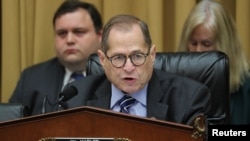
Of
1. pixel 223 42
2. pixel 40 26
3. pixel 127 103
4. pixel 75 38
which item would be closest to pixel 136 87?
pixel 127 103

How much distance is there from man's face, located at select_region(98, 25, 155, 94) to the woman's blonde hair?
772 millimetres

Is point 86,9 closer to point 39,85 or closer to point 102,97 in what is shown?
point 39,85

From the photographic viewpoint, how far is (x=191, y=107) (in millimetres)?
1833

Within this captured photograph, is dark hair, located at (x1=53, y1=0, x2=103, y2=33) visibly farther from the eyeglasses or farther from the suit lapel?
the eyeglasses

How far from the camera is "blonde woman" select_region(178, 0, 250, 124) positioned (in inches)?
99.6

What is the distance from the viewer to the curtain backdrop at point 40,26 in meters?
3.10

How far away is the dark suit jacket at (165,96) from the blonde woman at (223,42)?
62cm

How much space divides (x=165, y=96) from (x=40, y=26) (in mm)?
1529

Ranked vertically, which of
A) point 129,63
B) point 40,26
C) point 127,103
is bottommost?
point 127,103

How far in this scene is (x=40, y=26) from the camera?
3.24m

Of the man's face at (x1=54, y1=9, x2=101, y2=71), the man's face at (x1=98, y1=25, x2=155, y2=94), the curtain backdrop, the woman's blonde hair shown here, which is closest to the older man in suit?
the man's face at (x1=98, y1=25, x2=155, y2=94)

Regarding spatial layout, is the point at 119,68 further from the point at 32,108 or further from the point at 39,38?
the point at 39,38

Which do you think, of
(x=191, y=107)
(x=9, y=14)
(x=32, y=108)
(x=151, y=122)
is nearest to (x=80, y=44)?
(x=32, y=108)

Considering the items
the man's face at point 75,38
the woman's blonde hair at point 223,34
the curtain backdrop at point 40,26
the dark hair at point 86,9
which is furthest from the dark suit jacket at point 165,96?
the curtain backdrop at point 40,26
